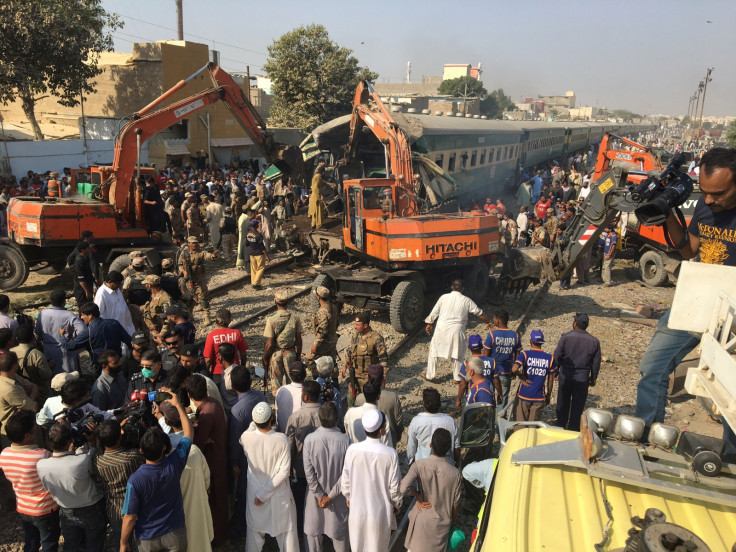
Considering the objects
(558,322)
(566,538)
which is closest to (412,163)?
(558,322)

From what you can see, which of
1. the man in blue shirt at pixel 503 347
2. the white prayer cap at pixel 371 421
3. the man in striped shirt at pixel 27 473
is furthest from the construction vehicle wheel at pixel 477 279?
the man in striped shirt at pixel 27 473

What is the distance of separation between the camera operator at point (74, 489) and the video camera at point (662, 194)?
174 inches

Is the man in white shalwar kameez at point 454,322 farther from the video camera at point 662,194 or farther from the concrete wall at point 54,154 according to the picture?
the concrete wall at point 54,154

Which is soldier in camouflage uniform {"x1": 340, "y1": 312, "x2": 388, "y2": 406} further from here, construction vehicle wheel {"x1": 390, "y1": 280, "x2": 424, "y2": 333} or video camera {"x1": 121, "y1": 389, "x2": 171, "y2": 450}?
construction vehicle wheel {"x1": 390, "y1": 280, "x2": 424, "y2": 333}

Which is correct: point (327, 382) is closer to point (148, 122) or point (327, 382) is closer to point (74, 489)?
point (74, 489)

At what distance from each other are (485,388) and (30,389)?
4389 mm

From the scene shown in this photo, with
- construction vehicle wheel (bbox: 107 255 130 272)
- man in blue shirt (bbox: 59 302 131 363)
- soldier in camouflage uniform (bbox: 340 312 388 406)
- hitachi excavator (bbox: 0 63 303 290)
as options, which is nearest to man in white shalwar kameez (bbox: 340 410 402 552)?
soldier in camouflage uniform (bbox: 340 312 388 406)

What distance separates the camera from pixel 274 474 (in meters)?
4.07

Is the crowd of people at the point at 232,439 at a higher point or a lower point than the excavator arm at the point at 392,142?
lower

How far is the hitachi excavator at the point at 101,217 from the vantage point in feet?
34.4

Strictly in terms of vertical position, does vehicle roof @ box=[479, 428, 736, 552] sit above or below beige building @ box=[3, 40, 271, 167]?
below

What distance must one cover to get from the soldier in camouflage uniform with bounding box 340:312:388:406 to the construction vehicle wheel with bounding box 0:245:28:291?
8.65 m

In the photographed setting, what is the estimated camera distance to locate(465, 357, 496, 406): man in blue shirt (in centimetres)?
505

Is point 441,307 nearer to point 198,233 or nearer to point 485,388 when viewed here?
point 485,388
